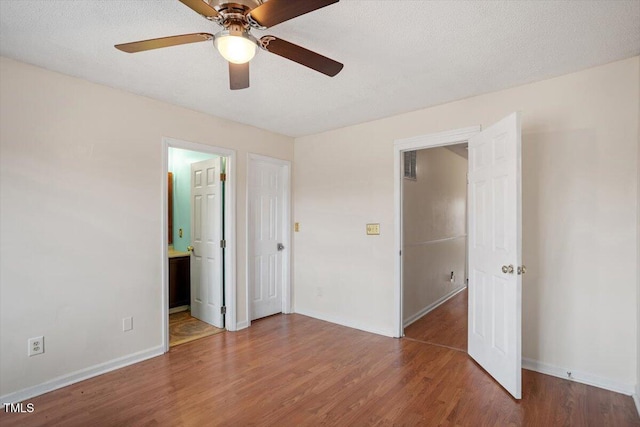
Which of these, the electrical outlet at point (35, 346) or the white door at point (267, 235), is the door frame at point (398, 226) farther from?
the electrical outlet at point (35, 346)

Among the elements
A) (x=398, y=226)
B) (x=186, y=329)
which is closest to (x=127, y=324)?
(x=186, y=329)

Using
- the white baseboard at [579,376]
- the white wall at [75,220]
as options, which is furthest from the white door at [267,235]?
the white baseboard at [579,376]

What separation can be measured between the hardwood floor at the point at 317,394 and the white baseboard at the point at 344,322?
1.41ft

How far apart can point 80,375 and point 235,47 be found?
277 cm

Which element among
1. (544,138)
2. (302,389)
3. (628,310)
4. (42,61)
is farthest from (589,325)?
(42,61)

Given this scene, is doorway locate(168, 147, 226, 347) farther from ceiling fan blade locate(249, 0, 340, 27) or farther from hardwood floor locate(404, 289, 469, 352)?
ceiling fan blade locate(249, 0, 340, 27)

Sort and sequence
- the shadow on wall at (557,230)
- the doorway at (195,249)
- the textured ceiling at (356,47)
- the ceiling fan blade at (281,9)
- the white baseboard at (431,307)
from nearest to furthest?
the ceiling fan blade at (281,9) < the textured ceiling at (356,47) < the shadow on wall at (557,230) < the doorway at (195,249) < the white baseboard at (431,307)

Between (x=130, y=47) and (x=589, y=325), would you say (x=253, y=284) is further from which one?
(x=589, y=325)

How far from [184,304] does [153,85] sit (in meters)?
3.00

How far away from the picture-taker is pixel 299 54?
167 cm

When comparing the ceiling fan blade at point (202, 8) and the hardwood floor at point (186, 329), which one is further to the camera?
the hardwood floor at point (186, 329)

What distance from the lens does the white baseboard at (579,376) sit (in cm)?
232

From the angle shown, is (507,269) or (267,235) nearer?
(507,269)

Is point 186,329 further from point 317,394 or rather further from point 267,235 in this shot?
point 317,394
